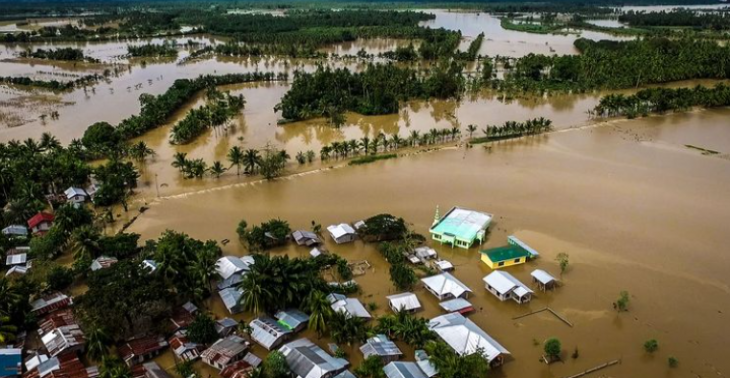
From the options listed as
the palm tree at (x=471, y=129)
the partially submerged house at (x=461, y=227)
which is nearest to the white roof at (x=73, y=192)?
the partially submerged house at (x=461, y=227)

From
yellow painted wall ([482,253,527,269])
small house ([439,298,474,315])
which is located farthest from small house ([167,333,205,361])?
yellow painted wall ([482,253,527,269])

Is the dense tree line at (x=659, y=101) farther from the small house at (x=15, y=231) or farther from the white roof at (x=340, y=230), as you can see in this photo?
the small house at (x=15, y=231)

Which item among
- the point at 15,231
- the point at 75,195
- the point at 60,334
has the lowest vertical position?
the point at 60,334

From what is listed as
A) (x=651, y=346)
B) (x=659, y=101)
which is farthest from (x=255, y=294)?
(x=659, y=101)

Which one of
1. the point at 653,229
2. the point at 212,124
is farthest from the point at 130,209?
the point at 653,229

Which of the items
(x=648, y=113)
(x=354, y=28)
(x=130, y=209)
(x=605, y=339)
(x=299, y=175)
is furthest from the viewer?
(x=354, y=28)

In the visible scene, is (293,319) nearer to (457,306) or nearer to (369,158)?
(457,306)

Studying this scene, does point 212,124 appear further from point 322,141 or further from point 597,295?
point 597,295
